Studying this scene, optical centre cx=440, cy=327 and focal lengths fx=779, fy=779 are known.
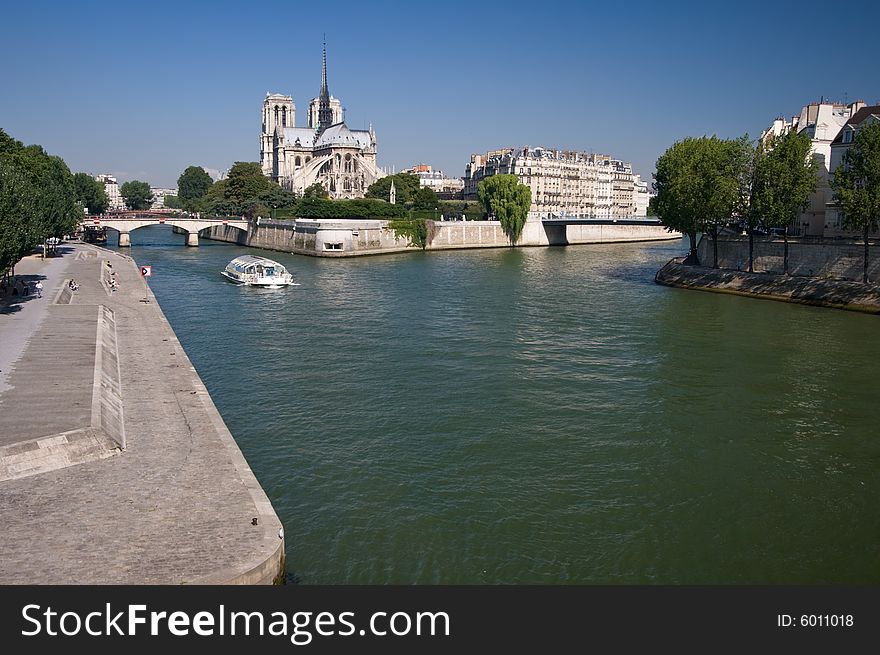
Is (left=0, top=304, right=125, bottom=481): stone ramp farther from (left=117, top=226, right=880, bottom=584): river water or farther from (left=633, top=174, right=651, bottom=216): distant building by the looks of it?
(left=633, top=174, right=651, bottom=216): distant building

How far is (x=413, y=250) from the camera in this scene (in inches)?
2847

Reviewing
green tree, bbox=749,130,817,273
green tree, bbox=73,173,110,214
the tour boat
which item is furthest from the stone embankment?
green tree, bbox=73,173,110,214

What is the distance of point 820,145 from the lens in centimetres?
4738

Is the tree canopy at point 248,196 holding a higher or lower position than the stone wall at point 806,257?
higher

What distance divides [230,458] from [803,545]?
8.87m

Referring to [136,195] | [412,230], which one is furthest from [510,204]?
[136,195]

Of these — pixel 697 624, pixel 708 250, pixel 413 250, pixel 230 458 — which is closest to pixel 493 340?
pixel 230 458

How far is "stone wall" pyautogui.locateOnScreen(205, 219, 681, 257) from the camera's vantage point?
6531 cm

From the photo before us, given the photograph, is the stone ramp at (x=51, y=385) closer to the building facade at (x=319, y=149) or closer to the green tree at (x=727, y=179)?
the green tree at (x=727, y=179)

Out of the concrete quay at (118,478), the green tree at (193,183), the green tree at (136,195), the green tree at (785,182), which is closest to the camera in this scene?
the concrete quay at (118,478)

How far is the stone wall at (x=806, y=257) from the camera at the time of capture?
36656 mm

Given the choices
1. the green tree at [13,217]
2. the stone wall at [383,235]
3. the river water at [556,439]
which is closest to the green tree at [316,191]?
the stone wall at [383,235]

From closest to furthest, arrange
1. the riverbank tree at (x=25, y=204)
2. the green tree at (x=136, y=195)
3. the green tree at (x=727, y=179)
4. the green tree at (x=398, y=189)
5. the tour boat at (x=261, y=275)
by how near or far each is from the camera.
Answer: the riverbank tree at (x=25, y=204) → the green tree at (x=727, y=179) → the tour boat at (x=261, y=275) → the green tree at (x=398, y=189) → the green tree at (x=136, y=195)

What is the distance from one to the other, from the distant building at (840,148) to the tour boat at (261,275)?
29.3 metres
